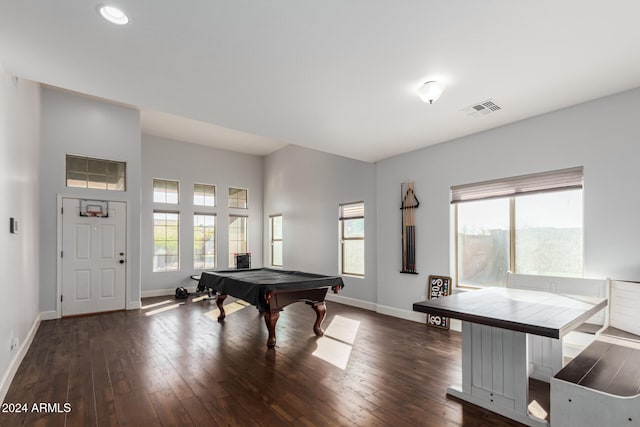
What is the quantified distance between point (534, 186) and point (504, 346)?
234 centimetres

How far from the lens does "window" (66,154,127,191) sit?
18.4 feet

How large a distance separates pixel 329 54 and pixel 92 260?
5440 millimetres

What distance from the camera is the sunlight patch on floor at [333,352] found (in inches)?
136

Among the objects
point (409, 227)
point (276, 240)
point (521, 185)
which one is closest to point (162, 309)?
point (276, 240)

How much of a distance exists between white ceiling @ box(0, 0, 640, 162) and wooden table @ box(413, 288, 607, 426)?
195 cm

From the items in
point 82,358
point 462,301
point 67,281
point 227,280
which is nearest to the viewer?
point 462,301

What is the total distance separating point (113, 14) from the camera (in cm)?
206

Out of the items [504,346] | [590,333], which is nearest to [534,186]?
[590,333]

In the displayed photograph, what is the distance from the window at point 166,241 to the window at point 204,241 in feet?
1.36

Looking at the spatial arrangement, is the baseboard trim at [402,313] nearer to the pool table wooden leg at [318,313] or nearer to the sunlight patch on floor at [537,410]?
the pool table wooden leg at [318,313]

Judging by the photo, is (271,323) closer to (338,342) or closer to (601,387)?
(338,342)

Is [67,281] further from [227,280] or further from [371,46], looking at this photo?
[371,46]

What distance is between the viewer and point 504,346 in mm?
2449

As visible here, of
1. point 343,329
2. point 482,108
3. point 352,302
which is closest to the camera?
point 482,108
